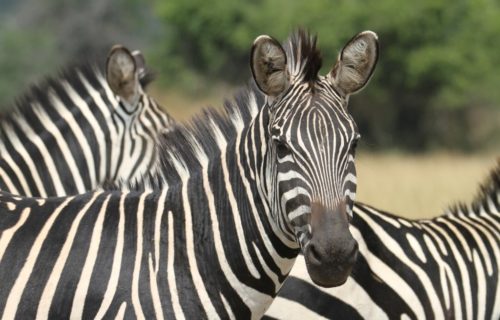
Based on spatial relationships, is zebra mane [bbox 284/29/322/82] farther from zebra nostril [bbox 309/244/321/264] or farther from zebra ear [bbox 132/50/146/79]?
zebra ear [bbox 132/50/146/79]

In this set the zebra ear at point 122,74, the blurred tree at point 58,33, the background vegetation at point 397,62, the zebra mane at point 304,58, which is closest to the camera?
the zebra mane at point 304,58

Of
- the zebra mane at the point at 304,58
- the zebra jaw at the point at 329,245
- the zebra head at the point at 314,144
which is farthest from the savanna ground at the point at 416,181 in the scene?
the zebra jaw at the point at 329,245

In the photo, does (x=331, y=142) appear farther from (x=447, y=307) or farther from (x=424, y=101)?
(x=424, y=101)

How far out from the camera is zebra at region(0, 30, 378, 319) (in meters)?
5.03

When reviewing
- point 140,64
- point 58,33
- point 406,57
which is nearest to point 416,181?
point 140,64

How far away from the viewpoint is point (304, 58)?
17.7 feet

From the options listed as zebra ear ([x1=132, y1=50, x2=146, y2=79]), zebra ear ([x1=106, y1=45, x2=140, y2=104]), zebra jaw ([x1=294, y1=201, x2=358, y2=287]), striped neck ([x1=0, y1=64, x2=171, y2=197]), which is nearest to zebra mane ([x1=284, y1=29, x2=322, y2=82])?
zebra jaw ([x1=294, y1=201, x2=358, y2=287])

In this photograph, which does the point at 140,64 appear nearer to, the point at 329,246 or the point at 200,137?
the point at 200,137

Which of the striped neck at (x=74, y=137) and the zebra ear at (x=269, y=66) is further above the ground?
the striped neck at (x=74, y=137)

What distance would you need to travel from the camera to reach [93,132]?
9281 mm

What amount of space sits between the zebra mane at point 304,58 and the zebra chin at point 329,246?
81 cm

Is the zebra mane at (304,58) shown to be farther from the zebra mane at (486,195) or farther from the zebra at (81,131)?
the zebra at (81,131)

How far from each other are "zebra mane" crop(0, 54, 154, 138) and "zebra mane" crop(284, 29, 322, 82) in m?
3.58

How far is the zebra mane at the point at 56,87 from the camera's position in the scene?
843cm
